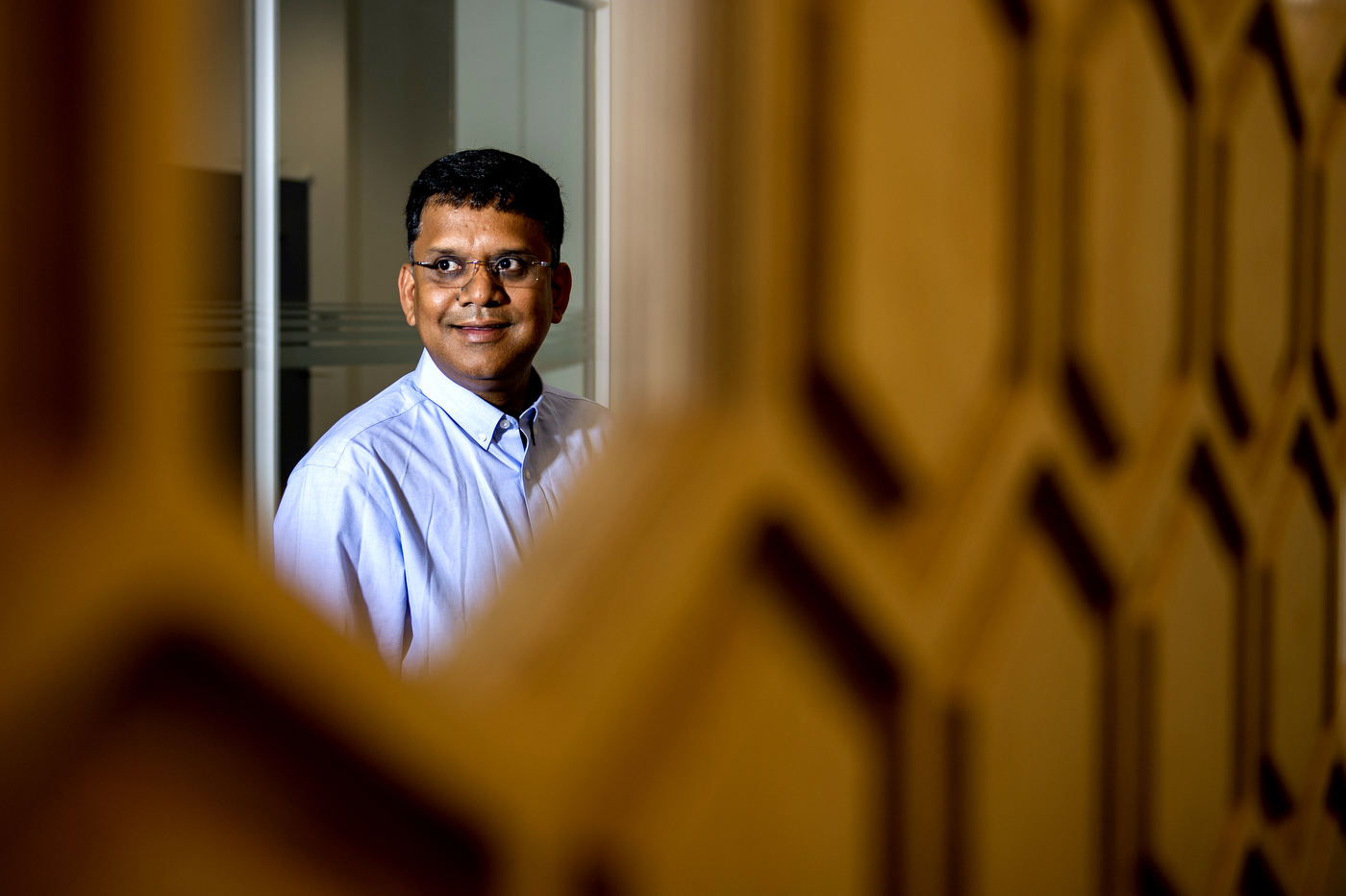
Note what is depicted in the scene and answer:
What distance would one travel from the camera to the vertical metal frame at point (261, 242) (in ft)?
6.39

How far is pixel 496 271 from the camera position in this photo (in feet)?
3.51

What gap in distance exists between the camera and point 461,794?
0.16m

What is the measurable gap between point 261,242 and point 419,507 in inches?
51.8

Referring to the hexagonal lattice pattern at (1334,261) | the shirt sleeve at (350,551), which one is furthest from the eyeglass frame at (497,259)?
the hexagonal lattice pattern at (1334,261)

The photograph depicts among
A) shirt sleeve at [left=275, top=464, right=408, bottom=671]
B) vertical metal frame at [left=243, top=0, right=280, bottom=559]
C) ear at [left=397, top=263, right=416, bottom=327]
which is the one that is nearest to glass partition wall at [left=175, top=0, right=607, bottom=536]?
vertical metal frame at [left=243, top=0, right=280, bottom=559]

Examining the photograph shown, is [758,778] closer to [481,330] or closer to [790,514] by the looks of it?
[790,514]

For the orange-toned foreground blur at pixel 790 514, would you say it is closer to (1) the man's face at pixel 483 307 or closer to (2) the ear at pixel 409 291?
(1) the man's face at pixel 483 307

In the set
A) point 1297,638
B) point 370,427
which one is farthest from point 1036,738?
point 370,427

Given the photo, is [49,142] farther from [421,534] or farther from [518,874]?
[421,534]

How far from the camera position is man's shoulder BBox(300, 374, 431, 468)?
35.1 inches

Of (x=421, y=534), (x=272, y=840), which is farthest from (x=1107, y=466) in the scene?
(x=421, y=534)

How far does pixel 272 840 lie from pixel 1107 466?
0.89 ft

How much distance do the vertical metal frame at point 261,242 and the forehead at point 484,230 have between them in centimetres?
105

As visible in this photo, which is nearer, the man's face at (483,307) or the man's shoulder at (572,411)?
the man's face at (483,307)
